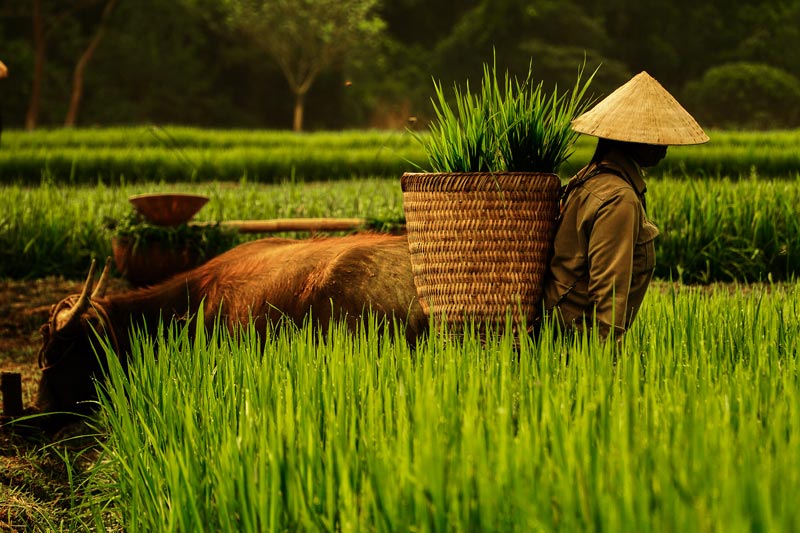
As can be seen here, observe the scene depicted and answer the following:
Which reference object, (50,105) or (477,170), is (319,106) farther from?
(477,170)

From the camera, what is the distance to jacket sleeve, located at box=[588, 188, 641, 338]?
304 centimetres

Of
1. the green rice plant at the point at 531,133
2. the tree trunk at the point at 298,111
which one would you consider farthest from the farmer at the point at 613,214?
the tree trunk at the point at 298,111

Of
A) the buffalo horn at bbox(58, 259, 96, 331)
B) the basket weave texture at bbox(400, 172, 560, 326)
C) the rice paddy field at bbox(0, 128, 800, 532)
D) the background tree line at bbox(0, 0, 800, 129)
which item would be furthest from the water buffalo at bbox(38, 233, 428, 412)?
the background tree line at bbox(0, 0, 800, 129)

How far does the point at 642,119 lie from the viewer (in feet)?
10.2

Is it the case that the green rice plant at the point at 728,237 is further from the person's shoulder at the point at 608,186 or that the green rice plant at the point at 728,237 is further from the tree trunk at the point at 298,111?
the tree trunk at the point at 298,111

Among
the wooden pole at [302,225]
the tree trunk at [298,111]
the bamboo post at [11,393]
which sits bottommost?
the bamboo post at [11,393]

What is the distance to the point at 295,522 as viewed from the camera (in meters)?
2.07

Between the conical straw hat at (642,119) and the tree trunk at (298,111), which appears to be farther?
the tree trunk at (298,111)

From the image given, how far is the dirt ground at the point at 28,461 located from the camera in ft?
11.0

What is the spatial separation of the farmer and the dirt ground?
5.41 feet

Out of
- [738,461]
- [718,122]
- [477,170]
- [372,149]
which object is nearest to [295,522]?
[738,461]

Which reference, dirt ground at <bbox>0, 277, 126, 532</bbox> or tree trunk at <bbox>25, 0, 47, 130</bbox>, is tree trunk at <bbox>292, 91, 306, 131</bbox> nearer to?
tree trunk at <bbox>25, 0, 47, 130</bbox>

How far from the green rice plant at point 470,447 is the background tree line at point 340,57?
1036 inches

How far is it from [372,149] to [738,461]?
1277 cm
